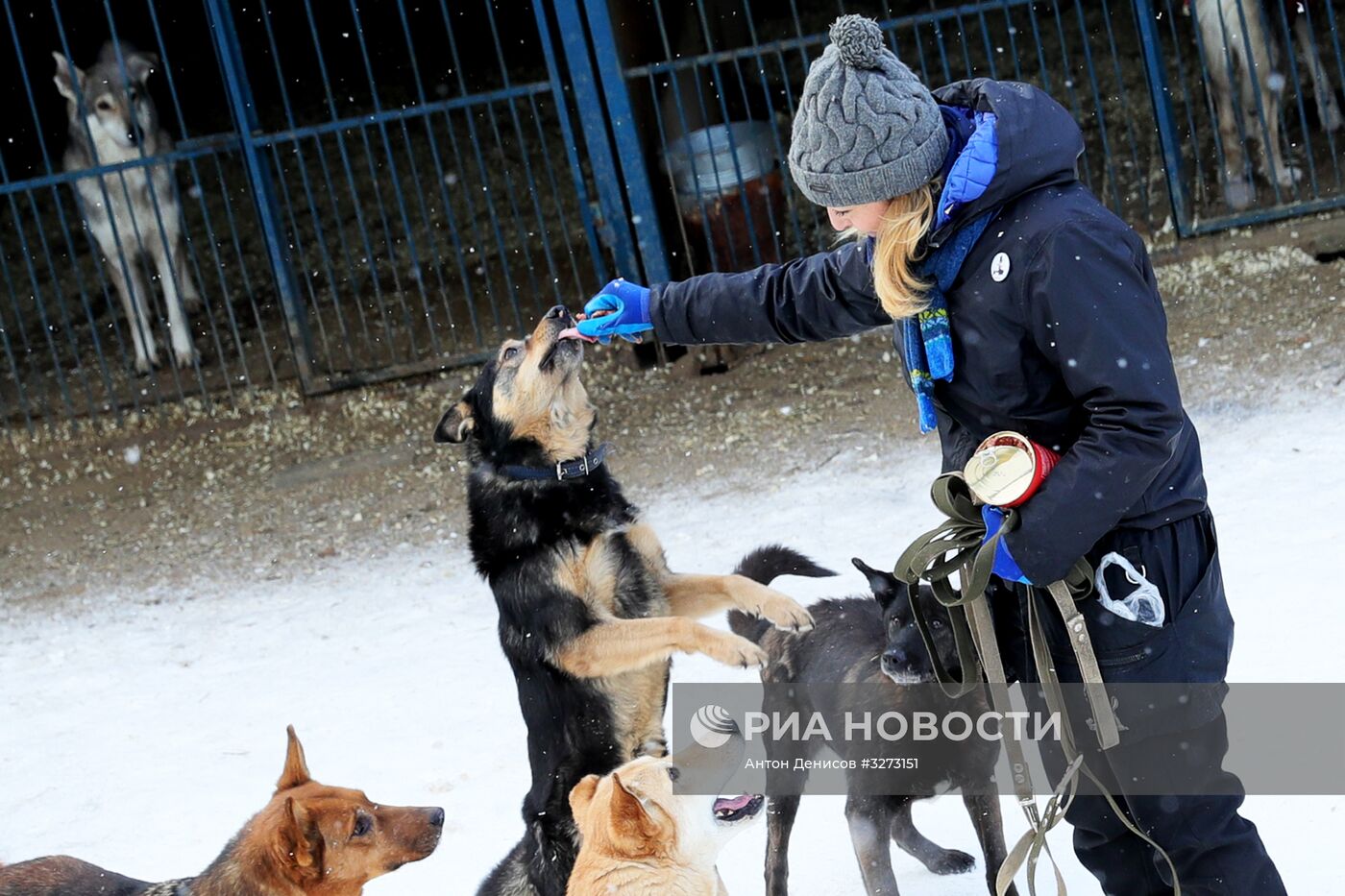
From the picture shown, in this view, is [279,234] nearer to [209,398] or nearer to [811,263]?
[209,398]

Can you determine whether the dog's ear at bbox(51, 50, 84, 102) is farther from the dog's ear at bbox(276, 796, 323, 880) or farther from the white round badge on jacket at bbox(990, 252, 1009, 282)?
the white round badge on jacket at bbox(990, 252, 1009, 282)

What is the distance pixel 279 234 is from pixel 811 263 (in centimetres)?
583

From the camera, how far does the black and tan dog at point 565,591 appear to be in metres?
3.68

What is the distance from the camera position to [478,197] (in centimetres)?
1203

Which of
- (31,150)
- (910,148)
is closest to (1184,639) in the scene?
(910,148)

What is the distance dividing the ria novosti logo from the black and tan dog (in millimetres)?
152

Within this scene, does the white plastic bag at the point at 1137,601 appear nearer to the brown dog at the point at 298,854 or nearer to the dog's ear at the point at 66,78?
the brown dog at the point at 298,854

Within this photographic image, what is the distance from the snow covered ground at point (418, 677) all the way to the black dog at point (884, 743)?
0.31 metres

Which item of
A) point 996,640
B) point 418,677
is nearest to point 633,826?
point 996,640

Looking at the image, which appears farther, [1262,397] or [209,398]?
[209,398]

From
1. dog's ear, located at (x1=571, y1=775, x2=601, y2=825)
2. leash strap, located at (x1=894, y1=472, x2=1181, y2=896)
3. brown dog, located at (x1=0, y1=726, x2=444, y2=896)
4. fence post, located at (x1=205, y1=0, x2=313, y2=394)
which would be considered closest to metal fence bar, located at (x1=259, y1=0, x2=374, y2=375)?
fence post, located at (x1=205, y1=0, x2=313, y2=394)

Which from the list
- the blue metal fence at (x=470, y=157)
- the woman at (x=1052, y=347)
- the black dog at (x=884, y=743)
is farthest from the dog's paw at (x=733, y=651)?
the blue metal fence at (x=470, y=157)

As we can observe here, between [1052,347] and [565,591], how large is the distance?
170 cm

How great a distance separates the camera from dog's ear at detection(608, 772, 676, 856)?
291 cm
